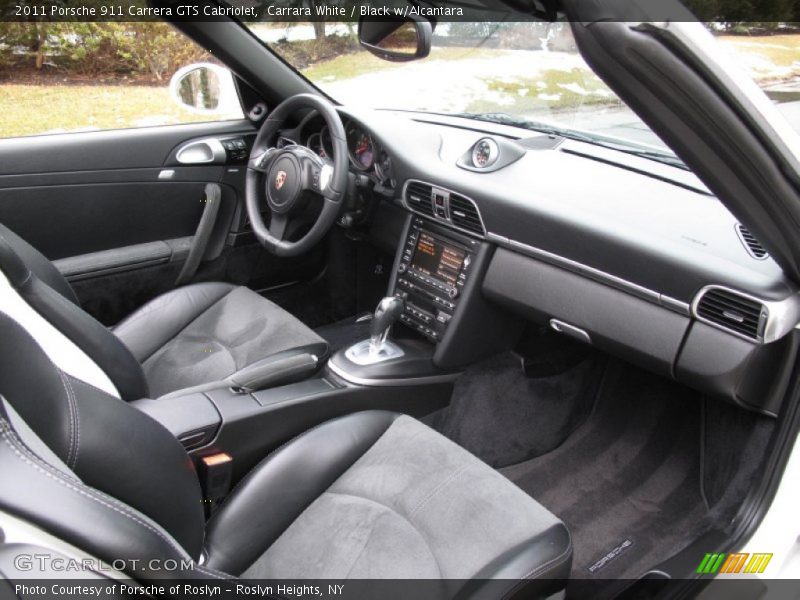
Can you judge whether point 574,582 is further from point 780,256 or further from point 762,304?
point 780,256

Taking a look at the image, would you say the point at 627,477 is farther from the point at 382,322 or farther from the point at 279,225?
the point at 279,225

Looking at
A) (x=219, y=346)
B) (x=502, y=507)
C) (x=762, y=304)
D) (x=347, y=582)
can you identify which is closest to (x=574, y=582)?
(x=502, y=507)

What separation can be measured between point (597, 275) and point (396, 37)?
871 millimetres

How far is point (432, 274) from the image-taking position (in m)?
2.20

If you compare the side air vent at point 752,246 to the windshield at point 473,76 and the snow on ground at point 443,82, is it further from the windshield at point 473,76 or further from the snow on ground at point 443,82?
the snow on ground at point 443,82

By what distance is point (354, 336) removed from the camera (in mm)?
2713

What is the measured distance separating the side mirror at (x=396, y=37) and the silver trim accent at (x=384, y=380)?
0.91 metres

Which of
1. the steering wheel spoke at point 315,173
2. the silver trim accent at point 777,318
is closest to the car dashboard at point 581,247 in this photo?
the silver trim accent at point 777,318

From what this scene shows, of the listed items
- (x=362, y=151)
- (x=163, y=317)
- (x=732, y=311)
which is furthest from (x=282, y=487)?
(x=362, y=151)

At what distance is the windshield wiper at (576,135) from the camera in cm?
185

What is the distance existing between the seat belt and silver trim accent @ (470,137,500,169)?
1.05 metres

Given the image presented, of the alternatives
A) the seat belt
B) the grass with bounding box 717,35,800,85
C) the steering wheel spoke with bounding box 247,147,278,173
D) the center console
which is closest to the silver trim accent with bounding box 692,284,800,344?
the grass with bounding box 717,35,800,85

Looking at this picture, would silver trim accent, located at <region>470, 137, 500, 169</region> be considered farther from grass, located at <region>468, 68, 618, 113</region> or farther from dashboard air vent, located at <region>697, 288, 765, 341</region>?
dashboard air vent, located at <region>697, 288, 765, 341</region>

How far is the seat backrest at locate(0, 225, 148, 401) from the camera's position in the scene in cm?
125
